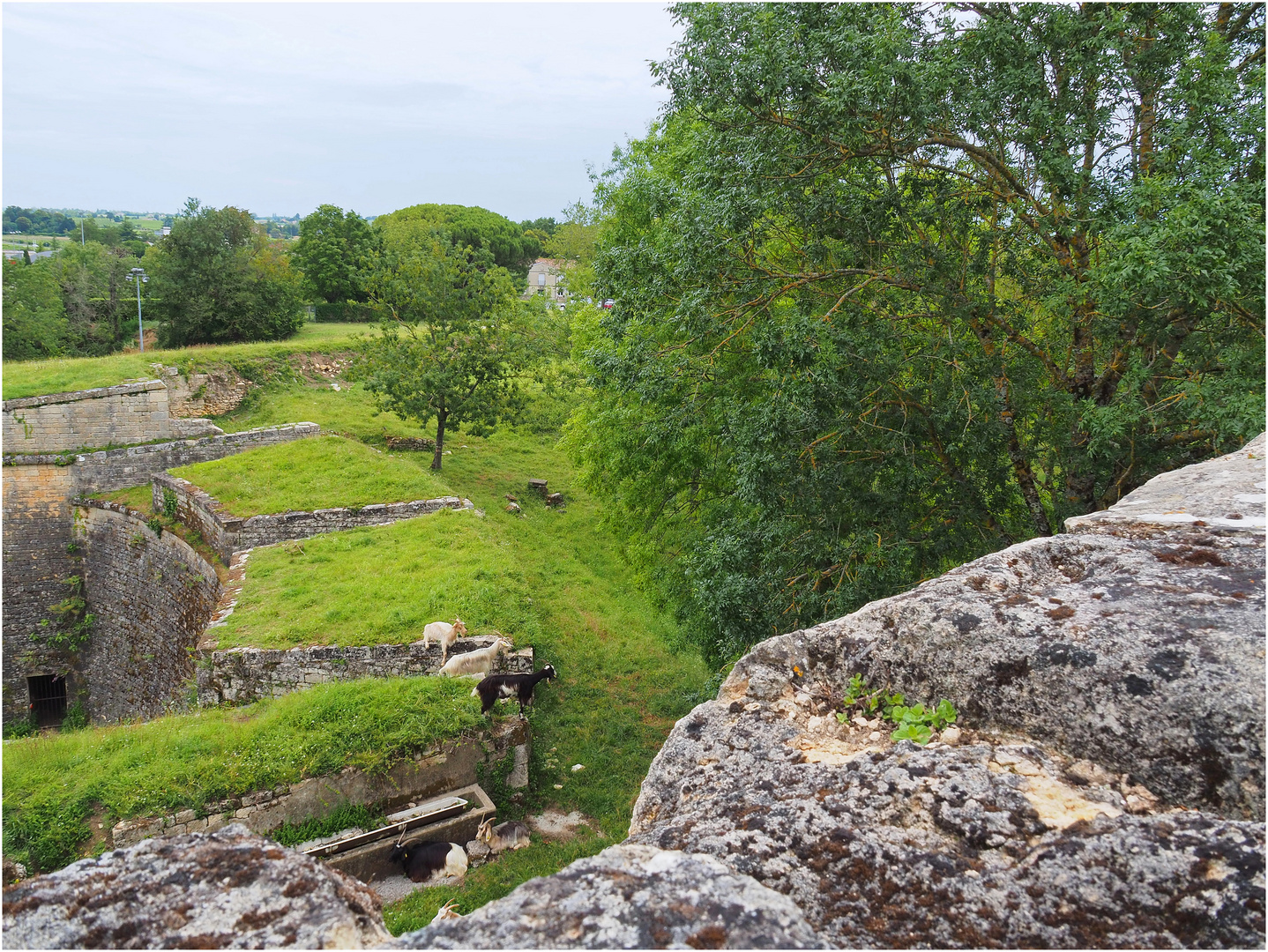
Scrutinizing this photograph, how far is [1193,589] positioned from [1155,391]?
508 centimetres

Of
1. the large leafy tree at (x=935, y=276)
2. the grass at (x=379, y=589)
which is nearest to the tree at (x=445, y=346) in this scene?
the grass at (x=379, y=589)

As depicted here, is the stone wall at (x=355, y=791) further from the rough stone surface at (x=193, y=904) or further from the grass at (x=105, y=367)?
the grass at (x=105, y=367)

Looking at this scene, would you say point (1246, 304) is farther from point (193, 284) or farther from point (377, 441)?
point (193, 284)

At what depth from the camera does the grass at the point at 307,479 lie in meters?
15.5

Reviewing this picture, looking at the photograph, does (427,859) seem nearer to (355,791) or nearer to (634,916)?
(355,791)

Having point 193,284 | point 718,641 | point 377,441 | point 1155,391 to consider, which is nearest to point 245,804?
point 718,641

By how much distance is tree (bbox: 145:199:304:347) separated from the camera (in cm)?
2973

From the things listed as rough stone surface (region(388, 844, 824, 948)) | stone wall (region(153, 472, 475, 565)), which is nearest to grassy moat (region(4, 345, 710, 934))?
stone wall (region(153, 472, 475, 565))

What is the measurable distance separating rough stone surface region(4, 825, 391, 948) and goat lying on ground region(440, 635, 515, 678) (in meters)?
7.44

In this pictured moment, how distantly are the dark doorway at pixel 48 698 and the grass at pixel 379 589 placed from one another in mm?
8727

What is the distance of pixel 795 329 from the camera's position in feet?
24.0

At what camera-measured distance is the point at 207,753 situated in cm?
771

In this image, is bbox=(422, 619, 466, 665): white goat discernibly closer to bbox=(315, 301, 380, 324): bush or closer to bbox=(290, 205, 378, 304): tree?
bbox=(315, 301, 380, 324): bush

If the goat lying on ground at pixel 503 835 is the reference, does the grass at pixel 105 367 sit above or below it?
above
